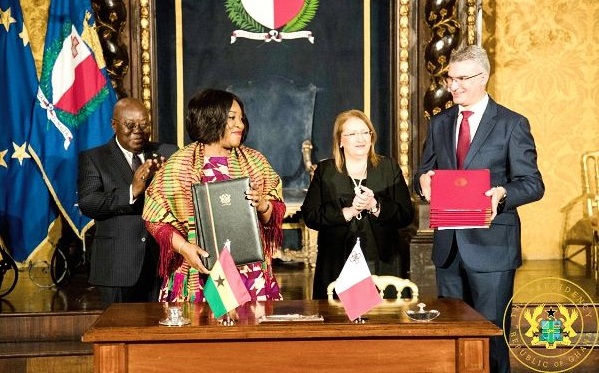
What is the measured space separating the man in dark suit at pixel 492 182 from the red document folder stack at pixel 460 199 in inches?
5.5

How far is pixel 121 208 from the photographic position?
489 cm

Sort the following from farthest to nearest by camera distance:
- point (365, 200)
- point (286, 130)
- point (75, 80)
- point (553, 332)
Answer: point (286, 130) → point (75, 80) → point (553, 332) → point (365, 200)

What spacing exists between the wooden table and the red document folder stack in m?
0.63

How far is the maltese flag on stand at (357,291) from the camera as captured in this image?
3658 mm

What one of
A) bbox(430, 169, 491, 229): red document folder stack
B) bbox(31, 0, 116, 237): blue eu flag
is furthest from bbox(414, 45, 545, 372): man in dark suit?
bbox(31, 0, 116, 237): blue eu flag

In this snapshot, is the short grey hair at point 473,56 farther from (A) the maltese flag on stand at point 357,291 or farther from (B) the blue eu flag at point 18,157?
(B) the blue eu flag at point 18,157

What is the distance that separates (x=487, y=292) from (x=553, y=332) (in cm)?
152

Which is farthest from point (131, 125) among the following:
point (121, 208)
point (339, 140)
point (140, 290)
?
point (339, 140)

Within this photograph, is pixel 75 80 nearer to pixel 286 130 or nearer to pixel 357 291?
pixel 286 130

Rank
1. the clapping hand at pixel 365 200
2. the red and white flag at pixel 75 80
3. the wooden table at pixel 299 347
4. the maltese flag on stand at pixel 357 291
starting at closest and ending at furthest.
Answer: the wooden table at pixel 299 347 < the maltese flag on stand at pixel 357 291 < the clapping hand at pixel 365 200 < the red and white flag at pixel 75 80

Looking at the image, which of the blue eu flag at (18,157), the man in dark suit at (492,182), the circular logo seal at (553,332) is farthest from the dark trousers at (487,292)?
the blue eu flag at (18,157)

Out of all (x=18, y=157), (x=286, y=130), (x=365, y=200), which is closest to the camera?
(x=365, y=200)

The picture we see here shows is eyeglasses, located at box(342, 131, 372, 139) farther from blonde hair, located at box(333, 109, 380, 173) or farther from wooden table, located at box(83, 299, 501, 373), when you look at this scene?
wooden table, located at box(83, 299, 501, 373)

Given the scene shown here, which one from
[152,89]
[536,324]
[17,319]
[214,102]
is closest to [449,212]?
[214,102]
